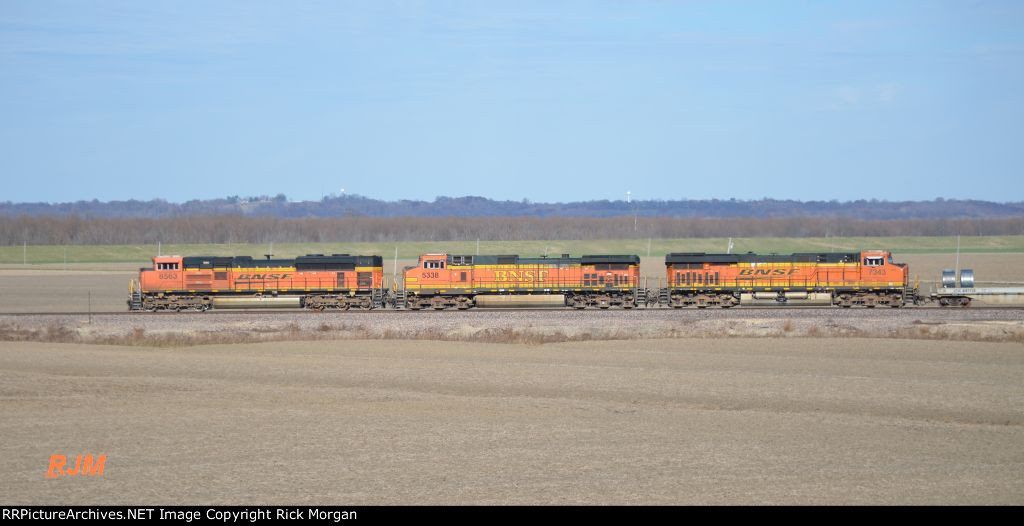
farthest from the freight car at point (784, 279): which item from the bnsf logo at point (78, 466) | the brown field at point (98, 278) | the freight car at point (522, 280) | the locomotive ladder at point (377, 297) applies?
the bnsf logo at point (78, 466)

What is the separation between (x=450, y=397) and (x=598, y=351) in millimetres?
9083

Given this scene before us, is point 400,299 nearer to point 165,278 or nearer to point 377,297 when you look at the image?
point 377,297

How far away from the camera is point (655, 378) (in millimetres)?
25125

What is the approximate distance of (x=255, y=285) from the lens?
46.7m

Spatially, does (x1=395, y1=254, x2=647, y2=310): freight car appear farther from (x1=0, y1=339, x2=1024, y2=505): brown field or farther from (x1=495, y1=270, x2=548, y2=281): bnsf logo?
(x1=0, y1=339, x2=1024, y2=505): brown field

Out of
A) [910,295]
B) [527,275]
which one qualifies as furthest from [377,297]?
[910,295]

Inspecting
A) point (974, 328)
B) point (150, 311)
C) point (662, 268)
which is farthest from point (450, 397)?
point (662, 268)

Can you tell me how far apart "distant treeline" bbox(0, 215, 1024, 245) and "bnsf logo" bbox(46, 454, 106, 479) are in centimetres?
12279

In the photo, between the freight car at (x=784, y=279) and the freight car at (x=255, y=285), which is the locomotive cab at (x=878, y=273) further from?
the freight car at (x=255, y=285)

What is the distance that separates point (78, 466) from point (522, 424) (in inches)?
302

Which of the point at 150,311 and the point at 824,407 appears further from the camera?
the point at 150,311

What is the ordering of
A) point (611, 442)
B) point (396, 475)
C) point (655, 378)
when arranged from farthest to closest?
1. point (655, 378)
2. point (611, 442)
3. point (396, 475)

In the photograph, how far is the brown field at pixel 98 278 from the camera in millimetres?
54406

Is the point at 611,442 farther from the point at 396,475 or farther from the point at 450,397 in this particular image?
the point at 450,397
